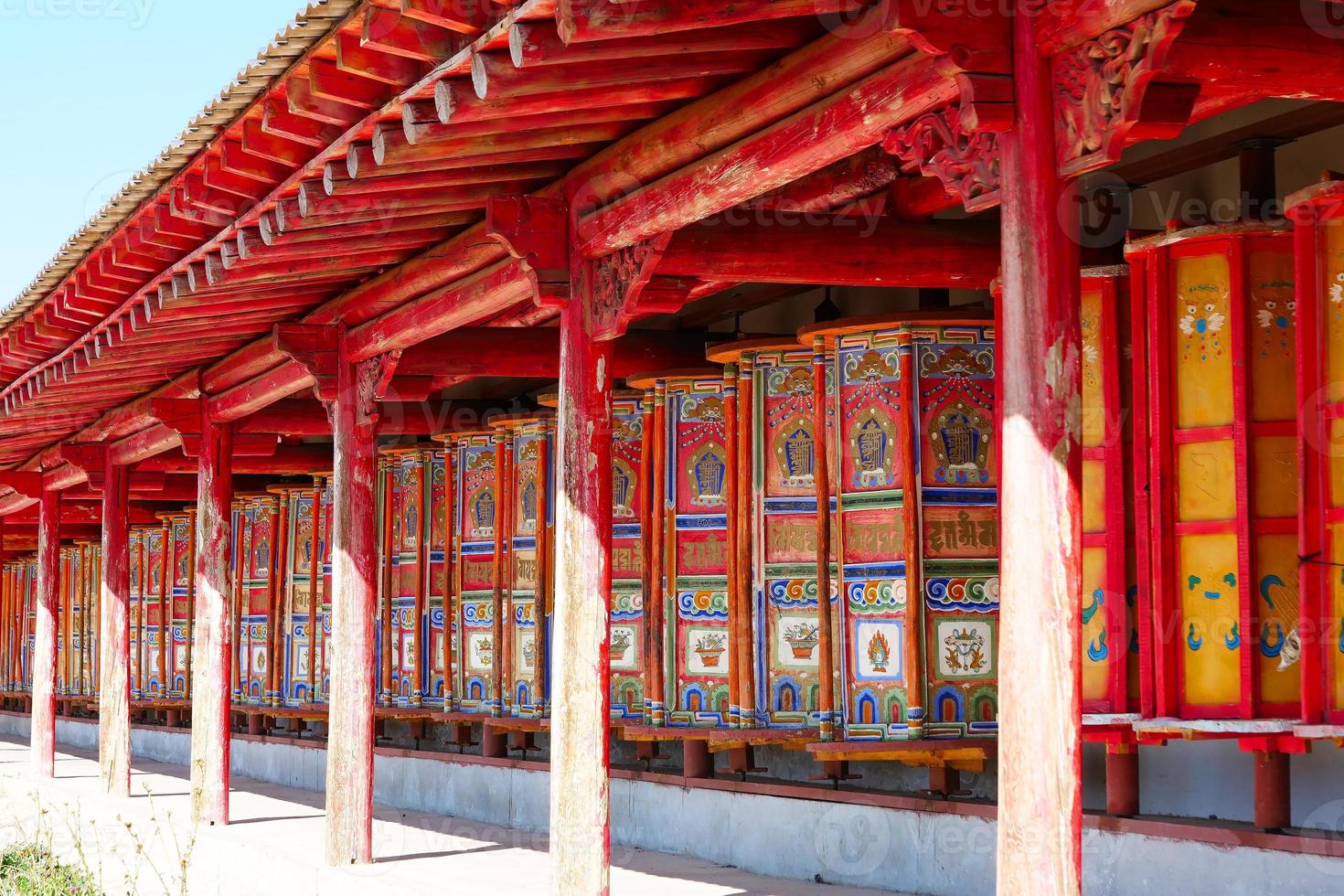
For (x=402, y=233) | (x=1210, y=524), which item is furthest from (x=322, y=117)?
(x=1210, y=524)

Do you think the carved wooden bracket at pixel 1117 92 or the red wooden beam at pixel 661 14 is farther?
the red wooden beam at pixel 661 14

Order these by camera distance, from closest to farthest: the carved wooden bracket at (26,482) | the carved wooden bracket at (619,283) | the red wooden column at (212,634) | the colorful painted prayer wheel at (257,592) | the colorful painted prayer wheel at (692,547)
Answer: the carved wooden bracket at (619,283), the colorful painted prayer wheel at (692,547), the red wooden column at (212,634), the colorful painted prayer wheel at (257,592), the carved wooden bracket at (26,482)

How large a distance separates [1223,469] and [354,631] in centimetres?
510

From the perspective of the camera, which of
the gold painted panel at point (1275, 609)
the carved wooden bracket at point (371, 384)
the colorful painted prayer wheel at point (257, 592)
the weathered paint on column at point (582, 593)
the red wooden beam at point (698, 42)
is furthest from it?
the colorful painted prayer wheel at point (257, 592)

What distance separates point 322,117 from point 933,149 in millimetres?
2507

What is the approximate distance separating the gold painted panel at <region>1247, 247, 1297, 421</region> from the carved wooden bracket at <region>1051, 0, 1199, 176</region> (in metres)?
1.86

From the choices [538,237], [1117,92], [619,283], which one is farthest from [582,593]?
[1117,92]

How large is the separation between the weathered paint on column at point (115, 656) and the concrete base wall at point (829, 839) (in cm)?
213

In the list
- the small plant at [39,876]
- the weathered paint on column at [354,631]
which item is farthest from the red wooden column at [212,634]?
the weathered paint on column at [354,631]

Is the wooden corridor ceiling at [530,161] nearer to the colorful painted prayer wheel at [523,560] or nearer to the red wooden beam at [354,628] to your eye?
the red wooden beam at [354,628]

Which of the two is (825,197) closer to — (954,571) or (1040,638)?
(954,571)

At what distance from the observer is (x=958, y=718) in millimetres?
7691

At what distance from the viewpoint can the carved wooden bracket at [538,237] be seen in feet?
22.6

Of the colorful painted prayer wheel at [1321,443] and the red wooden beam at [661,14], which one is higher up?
the red wooden beam at [661,14]
